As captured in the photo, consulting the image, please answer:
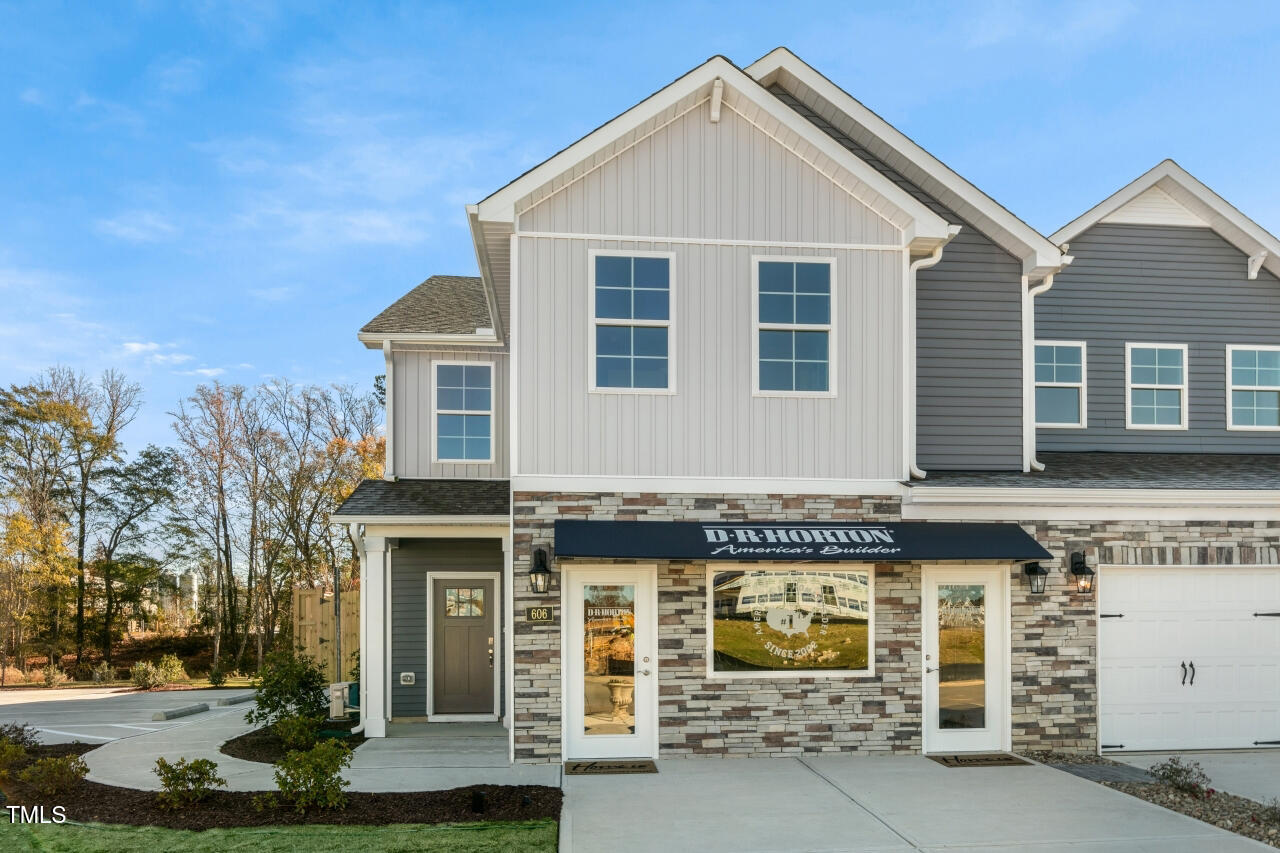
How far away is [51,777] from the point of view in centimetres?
784

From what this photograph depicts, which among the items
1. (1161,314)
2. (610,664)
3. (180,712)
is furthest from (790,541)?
(180,712)

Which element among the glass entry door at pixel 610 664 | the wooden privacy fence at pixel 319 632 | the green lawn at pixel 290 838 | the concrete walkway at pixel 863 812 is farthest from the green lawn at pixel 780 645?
the wooden privacy fence at pixel 319 632

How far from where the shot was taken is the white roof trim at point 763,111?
365 inches

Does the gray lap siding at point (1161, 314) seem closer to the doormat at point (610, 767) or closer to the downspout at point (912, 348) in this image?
the downspout at point (912, 348)

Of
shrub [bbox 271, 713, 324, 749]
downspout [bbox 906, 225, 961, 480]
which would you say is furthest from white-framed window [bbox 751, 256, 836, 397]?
shrub [bbox 271, 713, 324, 749]

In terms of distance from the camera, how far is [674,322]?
954 cm

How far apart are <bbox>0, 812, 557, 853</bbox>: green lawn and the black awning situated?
2741mm

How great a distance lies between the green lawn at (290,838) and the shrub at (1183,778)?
5725 mm

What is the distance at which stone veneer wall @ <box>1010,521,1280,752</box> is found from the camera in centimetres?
977

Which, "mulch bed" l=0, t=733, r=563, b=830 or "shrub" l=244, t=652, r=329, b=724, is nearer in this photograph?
"mulch bed" l=0, t=733, r=563, b=830

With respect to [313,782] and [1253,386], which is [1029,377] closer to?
[1253,386]

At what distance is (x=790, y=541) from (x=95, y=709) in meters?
12.7

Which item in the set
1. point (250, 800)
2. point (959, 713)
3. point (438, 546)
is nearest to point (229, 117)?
point (438, 546)

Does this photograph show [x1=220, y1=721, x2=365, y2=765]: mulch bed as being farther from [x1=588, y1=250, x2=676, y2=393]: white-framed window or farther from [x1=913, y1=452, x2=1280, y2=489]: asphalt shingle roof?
[x1=913, y1=452, x2=1280, y2=489]: asphalt shingle roof
